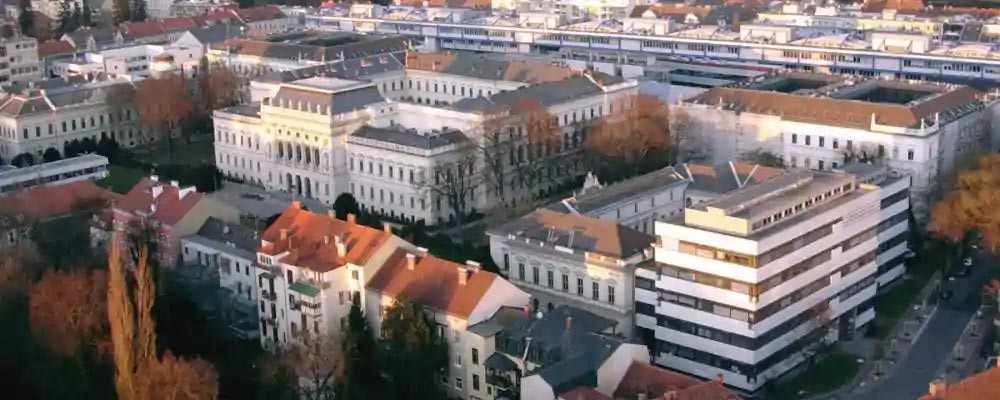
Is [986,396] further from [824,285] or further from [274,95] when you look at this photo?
[274,95]

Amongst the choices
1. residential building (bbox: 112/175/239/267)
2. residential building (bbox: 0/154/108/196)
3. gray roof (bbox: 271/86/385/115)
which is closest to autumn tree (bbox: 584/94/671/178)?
gray roof (bbox: 271/86/385/115)

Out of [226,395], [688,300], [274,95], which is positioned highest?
[274,95]

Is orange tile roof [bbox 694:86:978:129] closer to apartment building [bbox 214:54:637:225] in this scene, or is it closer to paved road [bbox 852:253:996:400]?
apartment building [bbox 214:54:637:225]

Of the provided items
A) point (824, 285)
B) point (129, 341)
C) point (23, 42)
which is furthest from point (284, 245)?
point (23, 42)

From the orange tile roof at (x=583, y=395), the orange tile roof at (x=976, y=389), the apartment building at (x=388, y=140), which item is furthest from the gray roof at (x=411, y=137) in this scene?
the orange tile roof at (x=976, y=389)

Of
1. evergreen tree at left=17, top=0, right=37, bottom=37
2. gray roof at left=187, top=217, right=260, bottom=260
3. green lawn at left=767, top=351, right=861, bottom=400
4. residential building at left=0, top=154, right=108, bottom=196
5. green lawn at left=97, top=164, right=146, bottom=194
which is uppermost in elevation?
evergreen tree at left=17, top=0, right=37, bottom=37

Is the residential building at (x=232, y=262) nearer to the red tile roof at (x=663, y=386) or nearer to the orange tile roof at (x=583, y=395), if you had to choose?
the orange tile roof at (x=583, y=395)
